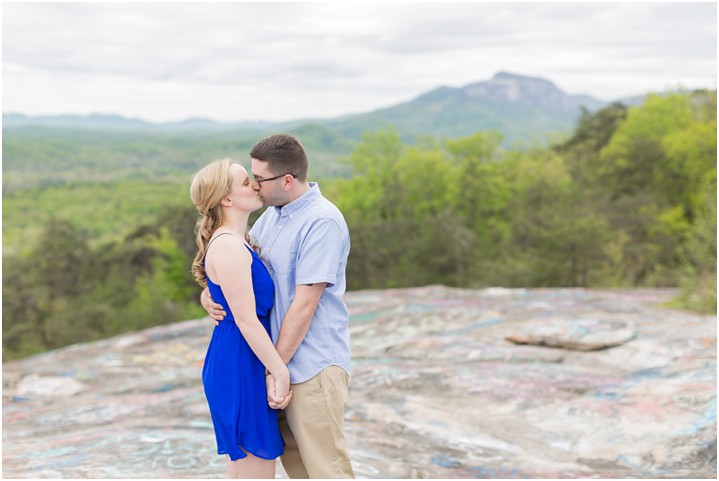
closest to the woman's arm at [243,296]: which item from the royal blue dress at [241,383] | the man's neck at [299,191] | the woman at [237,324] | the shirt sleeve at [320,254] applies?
the woman at [237,324]

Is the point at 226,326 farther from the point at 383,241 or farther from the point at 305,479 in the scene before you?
the point at 383,241

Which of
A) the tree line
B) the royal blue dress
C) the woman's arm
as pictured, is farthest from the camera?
the tree line

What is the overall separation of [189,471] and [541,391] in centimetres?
482

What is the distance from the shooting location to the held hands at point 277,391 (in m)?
3.29

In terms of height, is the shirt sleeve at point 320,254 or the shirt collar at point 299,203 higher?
the shirt collar at point 299,203

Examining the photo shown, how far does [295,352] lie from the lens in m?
3.36

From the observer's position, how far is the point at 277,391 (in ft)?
10.8

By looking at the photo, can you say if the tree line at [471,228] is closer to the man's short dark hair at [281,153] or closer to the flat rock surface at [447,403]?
the flat rock surface at [447,403]

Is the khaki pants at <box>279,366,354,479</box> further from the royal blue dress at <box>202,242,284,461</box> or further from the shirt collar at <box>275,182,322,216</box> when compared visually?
the shirt collar at <box>275,182,322,216</box>

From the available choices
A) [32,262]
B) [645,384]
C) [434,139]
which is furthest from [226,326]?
[434,139]

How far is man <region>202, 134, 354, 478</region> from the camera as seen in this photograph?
3297 millimetres

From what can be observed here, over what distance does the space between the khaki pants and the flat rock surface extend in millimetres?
2418

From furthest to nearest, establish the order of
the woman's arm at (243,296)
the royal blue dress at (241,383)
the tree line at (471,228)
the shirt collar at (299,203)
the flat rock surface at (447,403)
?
the tree line at (471,228)
the flat rock surface at (447,403)
the shirt collar at (299,203)
the royal blue dress at (241,383)
the woman's arm at (243,296)

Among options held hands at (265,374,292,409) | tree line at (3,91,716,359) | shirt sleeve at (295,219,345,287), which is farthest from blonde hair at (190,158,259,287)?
tree line at (3,91,716,359)
